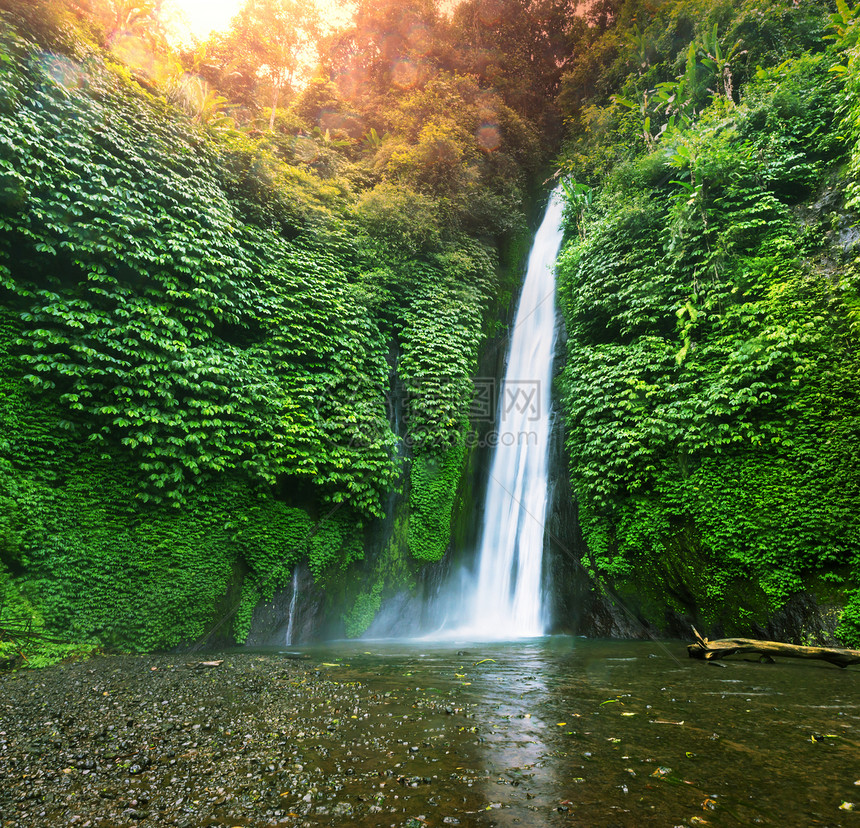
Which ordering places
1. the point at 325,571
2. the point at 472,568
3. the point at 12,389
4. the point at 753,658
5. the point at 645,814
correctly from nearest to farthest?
the point at 645,814 → the point at 753,658 → the point at 12,389 → the point at 325,571 → the point at 472,568

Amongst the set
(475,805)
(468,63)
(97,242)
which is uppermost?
(468,63)

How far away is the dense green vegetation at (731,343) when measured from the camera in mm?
7008

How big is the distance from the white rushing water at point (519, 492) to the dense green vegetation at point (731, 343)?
1.42m

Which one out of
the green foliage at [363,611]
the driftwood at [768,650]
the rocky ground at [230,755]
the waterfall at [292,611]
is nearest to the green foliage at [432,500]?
the green foliage at [363,611]

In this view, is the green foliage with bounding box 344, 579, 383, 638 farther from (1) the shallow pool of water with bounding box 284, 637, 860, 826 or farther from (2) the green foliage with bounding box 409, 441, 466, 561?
(1) the shallow pool of water with bounding box 284, 637, 860, 826

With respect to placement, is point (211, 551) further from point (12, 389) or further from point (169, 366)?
point (12, 389)

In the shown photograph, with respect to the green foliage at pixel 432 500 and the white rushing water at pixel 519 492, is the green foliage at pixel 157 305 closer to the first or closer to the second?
the green foliage at pixel 432 500

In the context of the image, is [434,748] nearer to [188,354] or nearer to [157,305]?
[188,354]

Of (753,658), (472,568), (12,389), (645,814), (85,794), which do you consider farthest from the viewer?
(472,568)

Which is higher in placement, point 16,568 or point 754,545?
point 754,545

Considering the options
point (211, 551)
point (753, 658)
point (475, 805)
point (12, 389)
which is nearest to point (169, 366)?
point (12, 389)

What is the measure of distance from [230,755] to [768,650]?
21.2ft

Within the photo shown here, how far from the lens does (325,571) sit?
31.9ft

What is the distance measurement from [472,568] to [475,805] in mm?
9394
